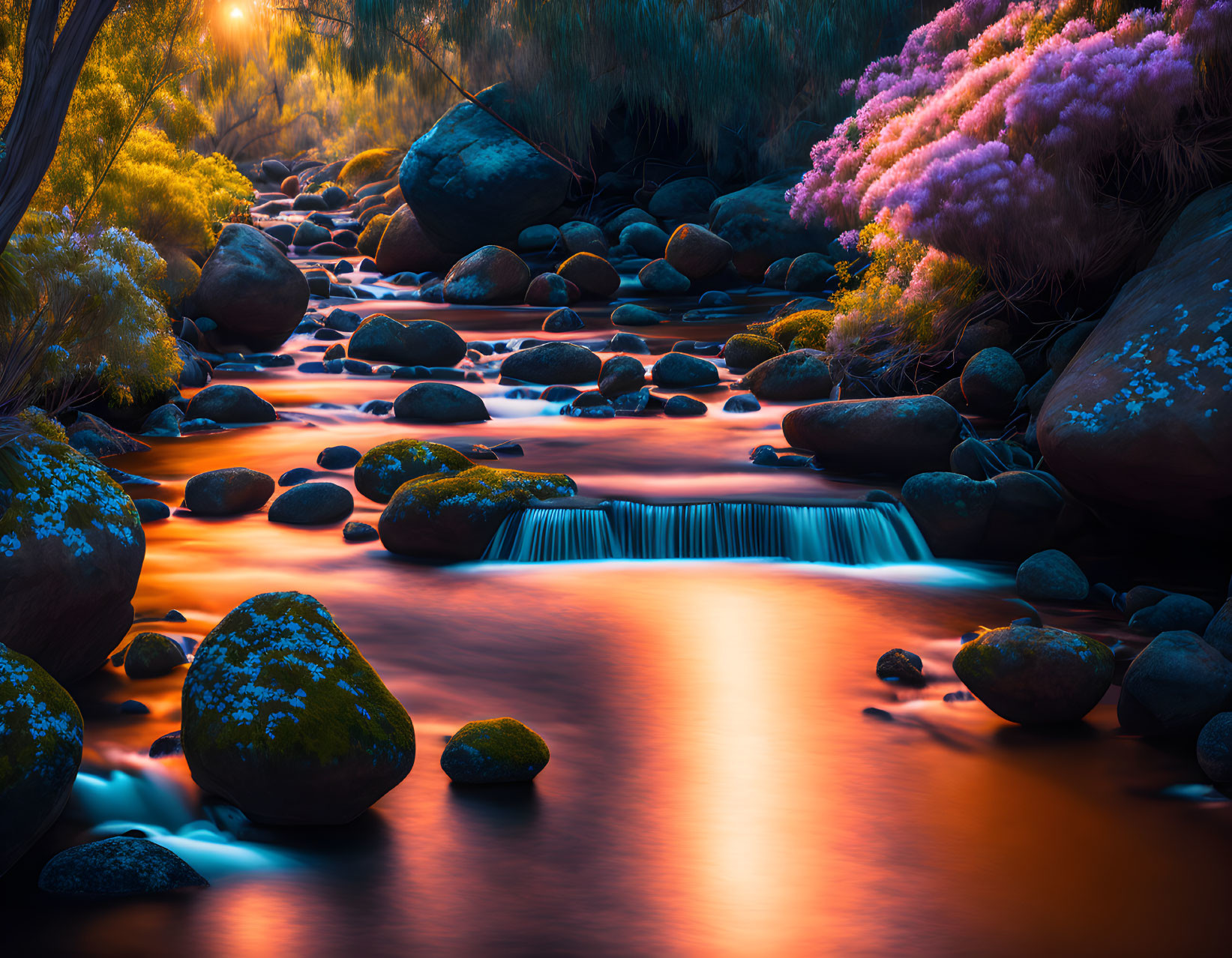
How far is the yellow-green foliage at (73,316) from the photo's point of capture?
5445mm

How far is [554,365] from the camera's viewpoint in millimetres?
13844

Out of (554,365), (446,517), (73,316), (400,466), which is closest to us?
(73,316)

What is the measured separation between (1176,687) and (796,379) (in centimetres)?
787

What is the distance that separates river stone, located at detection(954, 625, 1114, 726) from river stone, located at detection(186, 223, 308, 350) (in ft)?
41.7

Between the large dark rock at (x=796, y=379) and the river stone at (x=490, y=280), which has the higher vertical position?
the river stone at (x=490, y=280)

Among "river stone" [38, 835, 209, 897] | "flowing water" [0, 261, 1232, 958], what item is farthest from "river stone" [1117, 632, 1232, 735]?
"river stone" [38, 835, 209, 897]

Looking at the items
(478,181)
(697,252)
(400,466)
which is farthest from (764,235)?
(400,466)

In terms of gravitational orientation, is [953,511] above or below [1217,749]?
above

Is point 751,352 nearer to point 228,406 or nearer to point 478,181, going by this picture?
point 228,406

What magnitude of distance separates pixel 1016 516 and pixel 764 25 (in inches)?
651

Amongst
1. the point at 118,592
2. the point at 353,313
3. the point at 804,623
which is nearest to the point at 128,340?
the point at 118,592

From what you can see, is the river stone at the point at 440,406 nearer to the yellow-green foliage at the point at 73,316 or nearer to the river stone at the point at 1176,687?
the yellow-green foliage at the point at 73,316

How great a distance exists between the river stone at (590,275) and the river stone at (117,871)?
56.7ft

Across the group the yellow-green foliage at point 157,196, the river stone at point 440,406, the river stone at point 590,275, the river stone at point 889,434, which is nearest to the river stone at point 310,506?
the river stone at point 440,406
